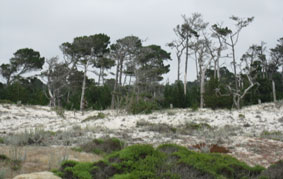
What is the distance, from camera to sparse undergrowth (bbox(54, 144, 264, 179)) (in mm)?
4008

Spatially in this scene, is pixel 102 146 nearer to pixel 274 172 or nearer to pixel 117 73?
pixel 274 172

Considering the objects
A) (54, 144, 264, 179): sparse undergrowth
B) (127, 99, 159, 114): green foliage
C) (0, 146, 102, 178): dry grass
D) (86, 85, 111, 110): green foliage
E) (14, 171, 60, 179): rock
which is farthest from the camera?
(86, 85, 111, 110): green foliage

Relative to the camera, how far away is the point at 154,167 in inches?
161

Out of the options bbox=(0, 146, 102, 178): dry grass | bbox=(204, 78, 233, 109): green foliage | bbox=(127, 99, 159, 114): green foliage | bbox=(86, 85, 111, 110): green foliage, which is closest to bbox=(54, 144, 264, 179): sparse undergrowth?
bbox=(0, 146, 102, 178): dry grass

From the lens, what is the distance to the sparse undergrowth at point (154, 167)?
13.1 feet

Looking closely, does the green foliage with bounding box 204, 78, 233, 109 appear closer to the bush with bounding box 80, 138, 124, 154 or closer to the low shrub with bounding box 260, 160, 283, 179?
the bush with bounding box 80, 138, 124, 154

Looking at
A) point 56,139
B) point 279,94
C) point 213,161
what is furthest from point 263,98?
point 213,161

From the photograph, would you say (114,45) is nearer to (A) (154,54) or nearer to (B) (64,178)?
(A) (154,54)

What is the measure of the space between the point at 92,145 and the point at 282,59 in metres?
41.7

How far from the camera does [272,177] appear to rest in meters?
4.02

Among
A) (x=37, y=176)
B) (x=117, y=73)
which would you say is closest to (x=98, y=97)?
(x=117, y=73)

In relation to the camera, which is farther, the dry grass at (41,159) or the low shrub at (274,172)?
the dry grass at (41,159)

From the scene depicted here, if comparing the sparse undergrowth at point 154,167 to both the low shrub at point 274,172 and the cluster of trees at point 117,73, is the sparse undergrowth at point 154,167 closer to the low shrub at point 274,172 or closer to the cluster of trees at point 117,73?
the low shrub at point 274,172

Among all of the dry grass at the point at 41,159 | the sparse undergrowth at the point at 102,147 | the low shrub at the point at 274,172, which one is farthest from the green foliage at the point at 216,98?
the low shrub at the point at 274,172
